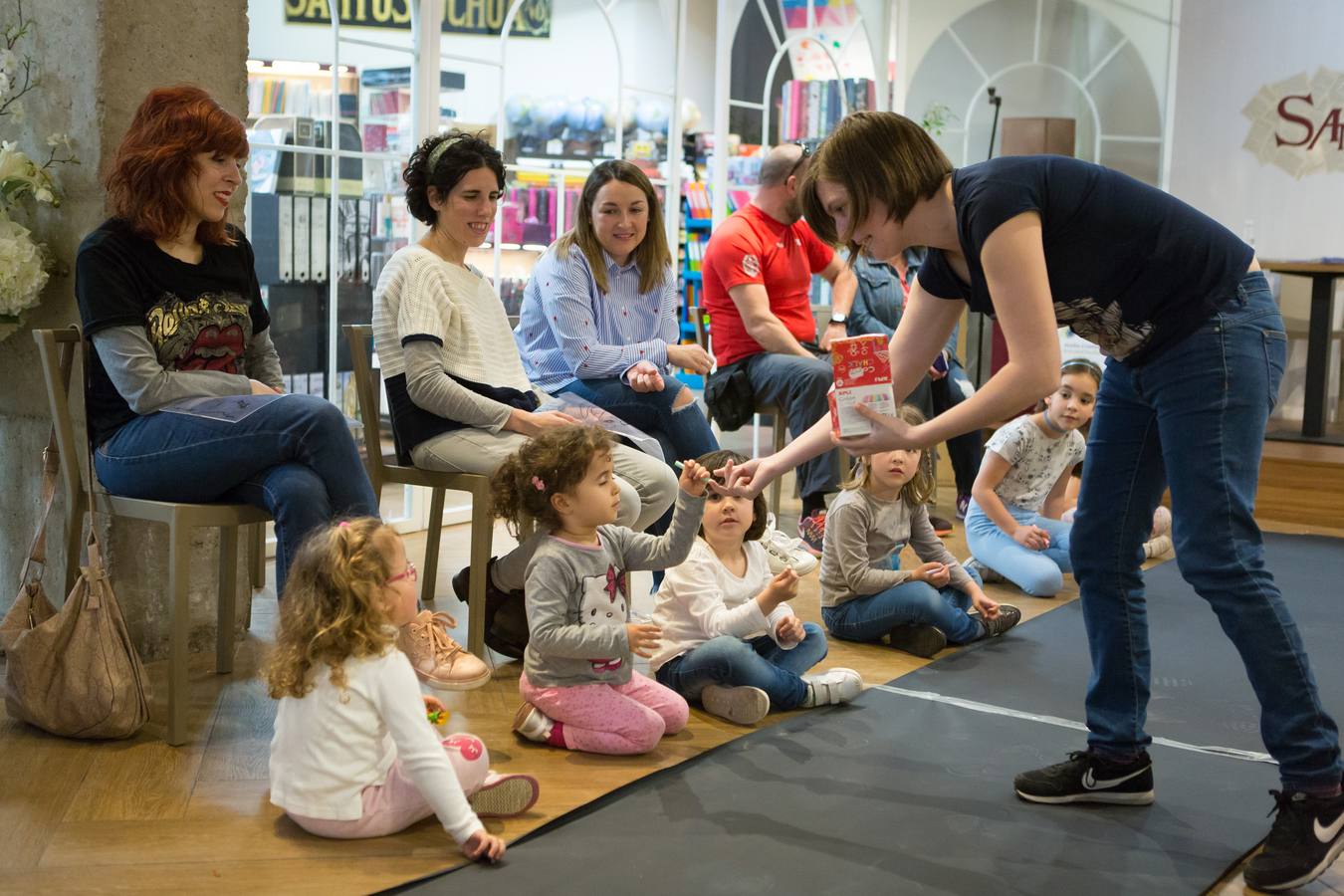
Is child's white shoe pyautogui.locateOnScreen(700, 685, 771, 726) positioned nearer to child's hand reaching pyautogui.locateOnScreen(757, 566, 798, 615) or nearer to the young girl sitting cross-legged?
the young girl sitting cross-legged

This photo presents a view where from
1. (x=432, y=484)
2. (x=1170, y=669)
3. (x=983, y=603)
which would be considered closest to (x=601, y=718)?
(x=432, y=484)

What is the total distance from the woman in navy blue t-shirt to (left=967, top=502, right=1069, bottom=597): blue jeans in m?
1.94

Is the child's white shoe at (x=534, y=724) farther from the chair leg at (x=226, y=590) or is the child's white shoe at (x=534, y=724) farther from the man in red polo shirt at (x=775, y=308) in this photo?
the man in red polo shirt at (x=775, y=308)

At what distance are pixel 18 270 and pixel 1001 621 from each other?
2482mm

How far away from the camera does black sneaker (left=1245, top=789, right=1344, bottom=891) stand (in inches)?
81.5

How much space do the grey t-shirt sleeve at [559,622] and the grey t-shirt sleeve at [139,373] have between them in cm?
81

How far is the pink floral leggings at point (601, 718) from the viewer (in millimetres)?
2615

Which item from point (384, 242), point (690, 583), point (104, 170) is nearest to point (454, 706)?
point (690, 583)

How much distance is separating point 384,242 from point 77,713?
7.62 ft

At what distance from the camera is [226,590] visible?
3.08 m

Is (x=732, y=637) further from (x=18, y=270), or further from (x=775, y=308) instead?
(x=775, y=308)

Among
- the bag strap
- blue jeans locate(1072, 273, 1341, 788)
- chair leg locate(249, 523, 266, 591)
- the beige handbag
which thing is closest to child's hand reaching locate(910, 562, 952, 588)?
blue jeans locate(1072, 273, 1341, 788)

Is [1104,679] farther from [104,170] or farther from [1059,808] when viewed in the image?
[104,170]

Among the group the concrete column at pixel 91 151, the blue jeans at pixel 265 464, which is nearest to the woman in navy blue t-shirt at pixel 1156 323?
the blue jeans at pixel 265 464
